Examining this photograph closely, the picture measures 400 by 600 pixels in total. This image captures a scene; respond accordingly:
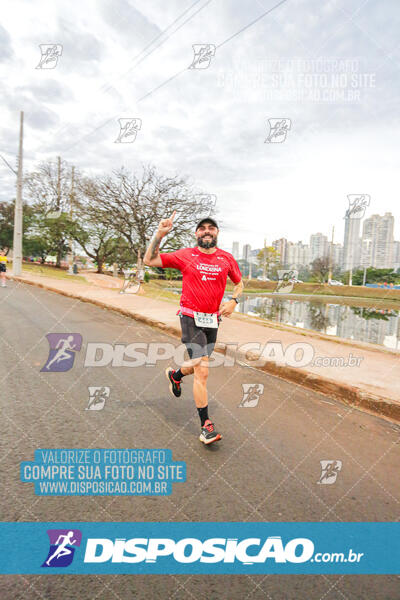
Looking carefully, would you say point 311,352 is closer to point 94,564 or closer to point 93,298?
point 94,564

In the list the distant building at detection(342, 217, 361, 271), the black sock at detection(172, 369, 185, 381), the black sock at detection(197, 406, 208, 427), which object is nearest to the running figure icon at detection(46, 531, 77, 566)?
the black sock at detection(197, 406, 208, 427)

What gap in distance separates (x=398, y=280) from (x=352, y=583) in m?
54.2

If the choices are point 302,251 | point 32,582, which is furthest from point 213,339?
point 302,251

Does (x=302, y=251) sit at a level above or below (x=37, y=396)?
above

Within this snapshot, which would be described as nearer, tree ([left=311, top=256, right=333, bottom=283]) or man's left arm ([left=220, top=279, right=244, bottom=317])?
man's left arm ([left=220, top=279, right=244, bottom=317])

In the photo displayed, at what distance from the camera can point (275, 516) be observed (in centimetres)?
223

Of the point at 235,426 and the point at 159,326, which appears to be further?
the point at 159,326

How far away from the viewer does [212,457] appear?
287cm

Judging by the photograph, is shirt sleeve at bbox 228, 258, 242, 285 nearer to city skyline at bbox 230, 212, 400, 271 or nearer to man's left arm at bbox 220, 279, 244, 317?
man's left arm at bbox 220, 279, 244, 317
